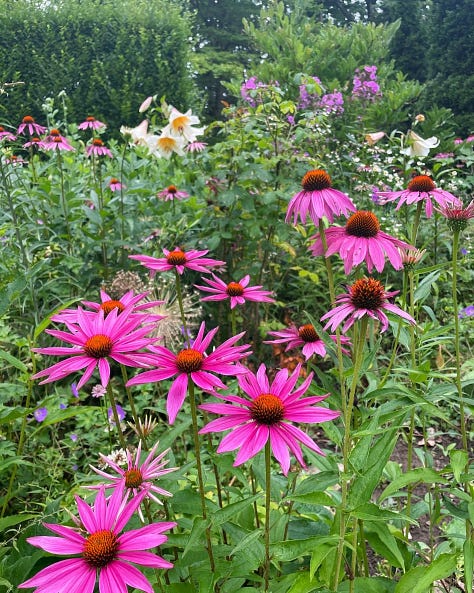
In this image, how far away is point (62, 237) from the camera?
108 inches

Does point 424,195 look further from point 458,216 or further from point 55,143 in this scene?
point 55,143

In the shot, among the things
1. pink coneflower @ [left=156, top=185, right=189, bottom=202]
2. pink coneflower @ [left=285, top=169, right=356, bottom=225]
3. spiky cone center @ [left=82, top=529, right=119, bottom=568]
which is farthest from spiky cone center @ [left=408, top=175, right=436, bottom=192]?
pink coneflower @ [left=156, top=185, right=189, bottom=202]

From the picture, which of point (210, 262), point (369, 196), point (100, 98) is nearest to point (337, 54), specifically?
point (100, 98)

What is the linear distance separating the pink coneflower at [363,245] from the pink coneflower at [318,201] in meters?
0.03

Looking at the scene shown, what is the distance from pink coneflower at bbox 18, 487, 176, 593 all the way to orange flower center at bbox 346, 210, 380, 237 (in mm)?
575

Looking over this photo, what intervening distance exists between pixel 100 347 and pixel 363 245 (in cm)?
48

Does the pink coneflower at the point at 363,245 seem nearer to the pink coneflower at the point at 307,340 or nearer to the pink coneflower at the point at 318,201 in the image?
the pink coneflower at the point at 318,201

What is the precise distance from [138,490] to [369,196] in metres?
3.05

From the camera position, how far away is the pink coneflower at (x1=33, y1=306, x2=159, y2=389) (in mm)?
820

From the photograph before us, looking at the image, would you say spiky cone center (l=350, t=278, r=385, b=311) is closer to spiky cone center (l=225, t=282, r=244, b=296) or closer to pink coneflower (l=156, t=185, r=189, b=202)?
spiky cone center (l=225, t=282, r=244, b=296)

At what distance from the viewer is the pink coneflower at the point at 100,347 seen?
820 mm

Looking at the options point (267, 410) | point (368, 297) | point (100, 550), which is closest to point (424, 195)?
point (368, 297)

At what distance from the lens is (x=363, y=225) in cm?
96

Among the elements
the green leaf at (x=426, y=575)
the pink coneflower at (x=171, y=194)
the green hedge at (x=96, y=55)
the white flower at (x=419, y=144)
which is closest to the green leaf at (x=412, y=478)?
the green leaf at (x=426, y=575)
